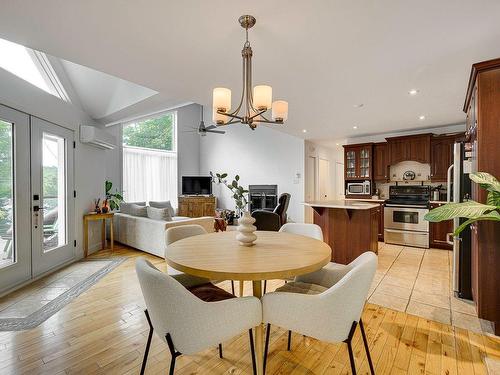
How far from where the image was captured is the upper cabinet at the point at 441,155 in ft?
15.6

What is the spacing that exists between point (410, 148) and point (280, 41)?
14.2 feet

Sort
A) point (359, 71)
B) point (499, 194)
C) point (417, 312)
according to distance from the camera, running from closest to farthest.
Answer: point (499, 194) < point (417, 312) < point (359, 71)

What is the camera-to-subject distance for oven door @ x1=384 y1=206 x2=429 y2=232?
187 inches

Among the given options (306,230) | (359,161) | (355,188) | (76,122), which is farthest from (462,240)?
(76,122)

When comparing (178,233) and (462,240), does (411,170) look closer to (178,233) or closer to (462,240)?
(462,240)

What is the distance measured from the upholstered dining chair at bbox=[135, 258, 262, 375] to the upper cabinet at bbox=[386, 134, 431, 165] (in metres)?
5.20

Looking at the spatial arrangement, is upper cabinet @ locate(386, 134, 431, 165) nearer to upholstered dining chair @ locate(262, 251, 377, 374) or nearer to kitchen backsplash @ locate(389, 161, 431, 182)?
kitchen backsplash @ locate(389, 161, 431, 182)

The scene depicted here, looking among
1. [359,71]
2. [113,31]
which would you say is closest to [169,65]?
[113,31]

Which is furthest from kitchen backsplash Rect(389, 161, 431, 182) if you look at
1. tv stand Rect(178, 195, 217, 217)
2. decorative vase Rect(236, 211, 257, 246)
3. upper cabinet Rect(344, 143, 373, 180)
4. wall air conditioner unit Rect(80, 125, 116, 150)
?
wall air conditioner unit Rect(80, 125, 116, 150)

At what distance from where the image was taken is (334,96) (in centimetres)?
333

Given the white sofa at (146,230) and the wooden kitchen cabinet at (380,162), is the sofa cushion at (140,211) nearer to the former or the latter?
the white sofa at (146,230)

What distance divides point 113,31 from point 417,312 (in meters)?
3.53

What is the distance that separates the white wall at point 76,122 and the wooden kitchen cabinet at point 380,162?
5.73 metres

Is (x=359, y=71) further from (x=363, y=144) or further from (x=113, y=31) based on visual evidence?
(x=363, y=144)
